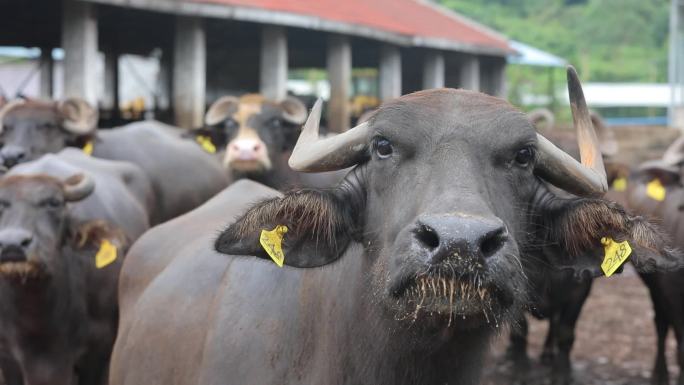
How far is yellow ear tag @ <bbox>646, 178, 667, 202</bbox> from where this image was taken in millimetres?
8594

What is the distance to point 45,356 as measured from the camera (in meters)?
6.38

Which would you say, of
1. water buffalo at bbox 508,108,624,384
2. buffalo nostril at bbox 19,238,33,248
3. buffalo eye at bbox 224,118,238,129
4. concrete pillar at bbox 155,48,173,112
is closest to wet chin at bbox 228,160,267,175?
buffalo eye at bbox 224,118,238,129

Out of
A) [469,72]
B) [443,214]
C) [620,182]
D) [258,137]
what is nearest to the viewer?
[443,214]

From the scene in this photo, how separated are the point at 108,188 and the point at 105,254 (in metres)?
1.48

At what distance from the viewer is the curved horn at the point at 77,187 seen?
21.6 feet

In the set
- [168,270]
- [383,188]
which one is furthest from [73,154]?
[383,188]

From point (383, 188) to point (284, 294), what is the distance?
0.73 metres

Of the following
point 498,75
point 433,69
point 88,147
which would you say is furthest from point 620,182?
point 498,75

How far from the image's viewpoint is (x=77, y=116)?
10.3 metres

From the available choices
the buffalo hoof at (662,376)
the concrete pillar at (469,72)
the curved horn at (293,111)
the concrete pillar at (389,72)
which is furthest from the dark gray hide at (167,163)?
the concrete pillar at (469,72)

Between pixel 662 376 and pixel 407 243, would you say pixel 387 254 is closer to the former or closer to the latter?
pixel 407 243

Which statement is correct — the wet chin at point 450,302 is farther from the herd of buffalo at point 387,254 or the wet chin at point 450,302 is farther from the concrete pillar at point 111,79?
the concrete pillar at point 111,79

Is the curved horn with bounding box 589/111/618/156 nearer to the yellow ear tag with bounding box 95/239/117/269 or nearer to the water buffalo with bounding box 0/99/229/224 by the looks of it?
Answer: the water buffalo with bounding box 0/99/229/224

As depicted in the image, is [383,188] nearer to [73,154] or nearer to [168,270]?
[168,270]
